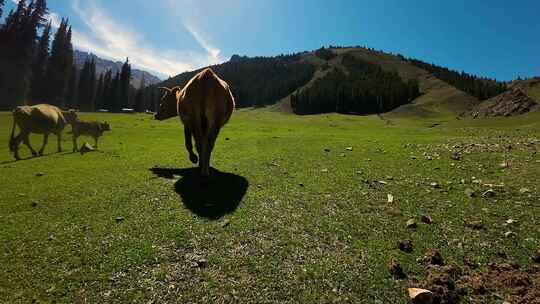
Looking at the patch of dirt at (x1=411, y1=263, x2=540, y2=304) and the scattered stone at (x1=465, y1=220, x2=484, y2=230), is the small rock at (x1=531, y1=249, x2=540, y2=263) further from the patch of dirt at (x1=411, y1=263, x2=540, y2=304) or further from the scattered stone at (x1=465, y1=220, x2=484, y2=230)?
the scattered stone at (x1=465, y1=220, x2=484, y2=230)

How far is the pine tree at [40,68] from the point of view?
8525 centimetres

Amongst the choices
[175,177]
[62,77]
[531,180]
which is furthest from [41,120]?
[62,77]

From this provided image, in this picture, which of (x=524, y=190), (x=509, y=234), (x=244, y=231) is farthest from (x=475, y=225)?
(x=244, y=231)

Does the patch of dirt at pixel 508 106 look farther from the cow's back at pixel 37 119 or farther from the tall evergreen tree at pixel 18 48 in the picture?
the tall evergreen tree at pixel 18 48

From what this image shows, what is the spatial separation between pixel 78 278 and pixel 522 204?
9.68m

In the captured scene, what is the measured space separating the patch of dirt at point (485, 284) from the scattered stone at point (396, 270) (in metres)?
0.29

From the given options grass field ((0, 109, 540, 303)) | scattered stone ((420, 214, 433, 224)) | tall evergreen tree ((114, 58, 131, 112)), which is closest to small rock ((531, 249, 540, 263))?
grass field ((0, 109, 540, 303))

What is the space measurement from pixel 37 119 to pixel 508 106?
61773 millimetres

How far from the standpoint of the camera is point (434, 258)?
18.2ft

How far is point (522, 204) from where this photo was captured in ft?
26.9

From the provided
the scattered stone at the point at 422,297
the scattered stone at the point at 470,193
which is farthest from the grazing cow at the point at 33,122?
the scattered stone at the point at 470,193

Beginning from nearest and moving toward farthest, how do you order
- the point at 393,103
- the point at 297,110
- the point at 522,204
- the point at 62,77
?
1. the point at 522,204
2. the point at 62,77
3. the point at 393,103
4. the point at 297,110

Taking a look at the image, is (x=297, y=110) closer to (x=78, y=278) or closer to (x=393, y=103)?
(x=393, y=103)

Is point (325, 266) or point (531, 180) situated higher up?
point (531, 180)
